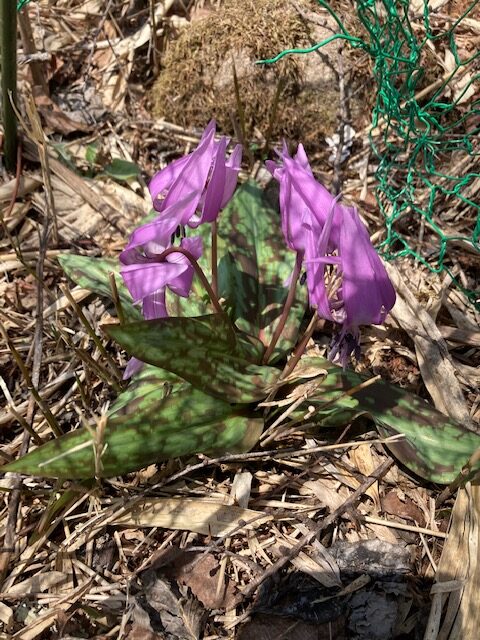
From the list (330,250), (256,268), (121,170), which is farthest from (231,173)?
(121,170)

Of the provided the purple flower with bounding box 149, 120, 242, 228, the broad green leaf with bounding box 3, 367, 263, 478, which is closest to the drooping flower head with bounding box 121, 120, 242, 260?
the purple flower with bounding box 149, 120, 242, 228

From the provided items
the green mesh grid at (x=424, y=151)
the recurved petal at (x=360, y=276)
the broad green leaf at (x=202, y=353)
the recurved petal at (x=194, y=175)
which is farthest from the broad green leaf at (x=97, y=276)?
the green mesh grid at (x=424, y=151)

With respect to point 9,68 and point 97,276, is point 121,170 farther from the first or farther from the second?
point 97,276

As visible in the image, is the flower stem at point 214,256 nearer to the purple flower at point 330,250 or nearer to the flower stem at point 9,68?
the purple flower at point 330,250

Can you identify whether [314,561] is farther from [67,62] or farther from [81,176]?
[67,62]

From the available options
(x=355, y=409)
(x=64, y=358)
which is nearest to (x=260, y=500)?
(x=355, y=409)

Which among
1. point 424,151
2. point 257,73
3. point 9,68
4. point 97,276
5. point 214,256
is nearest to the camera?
point 214,256
